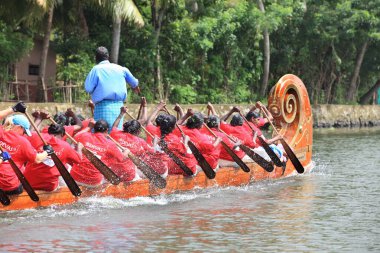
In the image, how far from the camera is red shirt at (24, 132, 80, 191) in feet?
39.6

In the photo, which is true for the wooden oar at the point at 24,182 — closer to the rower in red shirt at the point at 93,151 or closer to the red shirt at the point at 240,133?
the rower in red shirt at the point at 93,151

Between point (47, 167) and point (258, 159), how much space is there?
5.11 metres

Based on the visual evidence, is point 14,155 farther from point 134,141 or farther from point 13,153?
point 134,141

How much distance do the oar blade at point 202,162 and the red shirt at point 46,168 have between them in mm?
2747

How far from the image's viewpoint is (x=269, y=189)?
52.9 feet

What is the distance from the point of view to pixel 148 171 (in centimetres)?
1362

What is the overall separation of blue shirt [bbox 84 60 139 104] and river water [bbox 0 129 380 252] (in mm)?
1793

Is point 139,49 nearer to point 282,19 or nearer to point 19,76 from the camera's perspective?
point 19,76

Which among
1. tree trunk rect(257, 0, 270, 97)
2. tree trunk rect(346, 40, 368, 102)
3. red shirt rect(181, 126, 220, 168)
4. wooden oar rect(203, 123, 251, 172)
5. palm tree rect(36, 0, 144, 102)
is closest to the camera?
red shirt rect(181, 126, 220, 168)

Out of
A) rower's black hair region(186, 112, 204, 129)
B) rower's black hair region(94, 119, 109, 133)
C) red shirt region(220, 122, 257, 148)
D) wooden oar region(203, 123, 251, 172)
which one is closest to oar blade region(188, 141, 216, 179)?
rower's black hair region(186, 112, 204, 129)

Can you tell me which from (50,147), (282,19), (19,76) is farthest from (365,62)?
(50,147)

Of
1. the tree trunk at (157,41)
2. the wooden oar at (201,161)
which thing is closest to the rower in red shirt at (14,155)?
the wooden oar at (201,161)

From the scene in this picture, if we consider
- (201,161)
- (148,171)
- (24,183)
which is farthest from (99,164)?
(201,161)

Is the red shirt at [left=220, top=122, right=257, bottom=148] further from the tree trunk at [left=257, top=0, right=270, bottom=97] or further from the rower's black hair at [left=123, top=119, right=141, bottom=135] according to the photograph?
the tree trunk at [left=257, top=0, right=270, bottom=97]
